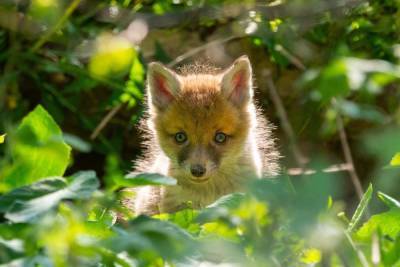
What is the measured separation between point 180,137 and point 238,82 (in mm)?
492

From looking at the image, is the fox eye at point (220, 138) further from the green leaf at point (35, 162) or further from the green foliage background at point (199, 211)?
the green leaf at point (35, 162)

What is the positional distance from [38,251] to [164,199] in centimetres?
337

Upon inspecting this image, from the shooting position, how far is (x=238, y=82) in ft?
19.4

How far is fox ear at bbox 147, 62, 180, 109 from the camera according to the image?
5.94m

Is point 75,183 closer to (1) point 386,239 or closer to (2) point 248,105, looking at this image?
(1) point 386,239

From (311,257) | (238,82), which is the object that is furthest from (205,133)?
(311,257)

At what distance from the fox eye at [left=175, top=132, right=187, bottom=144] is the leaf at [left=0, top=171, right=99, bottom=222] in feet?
13.3

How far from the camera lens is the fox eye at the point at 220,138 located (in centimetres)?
583

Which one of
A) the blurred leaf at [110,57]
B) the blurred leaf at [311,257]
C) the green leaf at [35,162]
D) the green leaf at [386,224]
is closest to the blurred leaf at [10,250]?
the green leaf at [35,162]

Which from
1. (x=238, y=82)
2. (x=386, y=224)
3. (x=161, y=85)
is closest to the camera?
(x=386, y=224)

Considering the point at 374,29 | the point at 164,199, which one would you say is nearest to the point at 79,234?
the point at 164,199

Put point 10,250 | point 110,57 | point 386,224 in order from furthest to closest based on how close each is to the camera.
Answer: point 386,224 < point 10,250 < point 110,57

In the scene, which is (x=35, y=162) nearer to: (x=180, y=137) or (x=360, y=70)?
(x=360, y=70)

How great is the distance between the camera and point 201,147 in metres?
5.77
